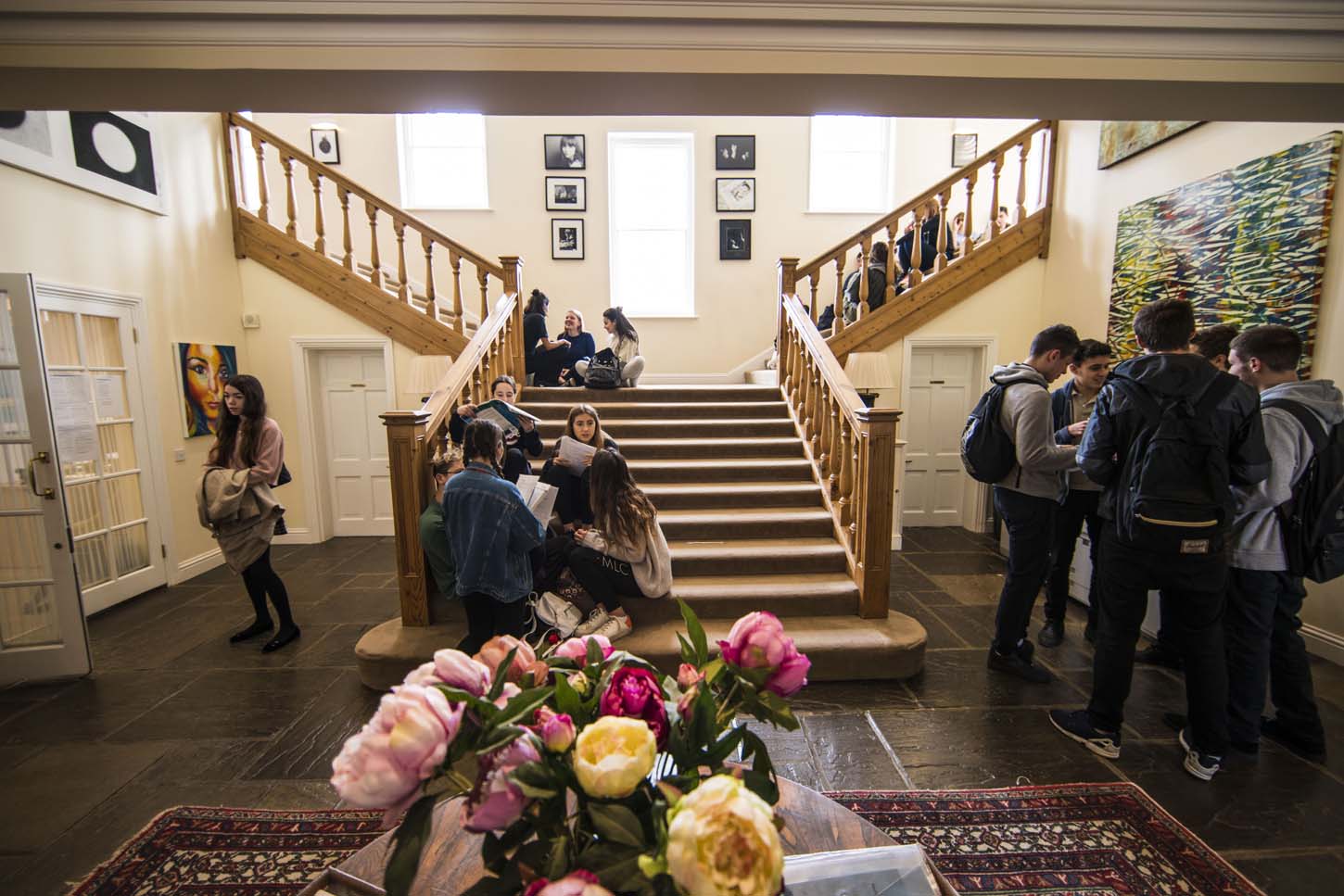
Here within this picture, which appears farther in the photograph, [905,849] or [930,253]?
[930,253]

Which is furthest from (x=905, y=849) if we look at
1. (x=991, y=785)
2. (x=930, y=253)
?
(x=930, y=253)

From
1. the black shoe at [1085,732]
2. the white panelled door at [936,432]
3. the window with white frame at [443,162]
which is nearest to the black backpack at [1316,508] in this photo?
the black shoe at [1085,732]

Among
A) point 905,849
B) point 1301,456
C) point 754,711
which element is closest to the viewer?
point 754,711

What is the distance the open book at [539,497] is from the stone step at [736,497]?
3.61ft

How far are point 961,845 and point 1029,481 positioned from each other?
1.60 meters

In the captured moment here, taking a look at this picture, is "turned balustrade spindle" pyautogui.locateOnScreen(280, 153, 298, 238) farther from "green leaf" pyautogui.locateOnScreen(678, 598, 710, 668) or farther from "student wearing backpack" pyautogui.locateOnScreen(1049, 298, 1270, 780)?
"student wearing backpack" pyautogui.locateOnScreen(1049, 298, 1270, 780)

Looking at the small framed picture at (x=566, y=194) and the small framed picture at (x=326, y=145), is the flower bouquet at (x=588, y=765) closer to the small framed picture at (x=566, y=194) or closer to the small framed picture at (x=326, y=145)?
the small framed picture at (x=566, y=194)

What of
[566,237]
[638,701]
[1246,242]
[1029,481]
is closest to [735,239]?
[566,237]

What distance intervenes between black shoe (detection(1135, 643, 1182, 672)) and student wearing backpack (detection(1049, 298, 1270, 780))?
955 mm

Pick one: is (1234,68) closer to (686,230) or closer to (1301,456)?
(1301,456)

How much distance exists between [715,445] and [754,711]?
396 cm

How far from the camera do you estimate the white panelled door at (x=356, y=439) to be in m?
5.65

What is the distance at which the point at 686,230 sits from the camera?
Answer: 7.36 meters

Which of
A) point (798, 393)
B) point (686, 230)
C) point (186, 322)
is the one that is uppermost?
point (686, 230)
